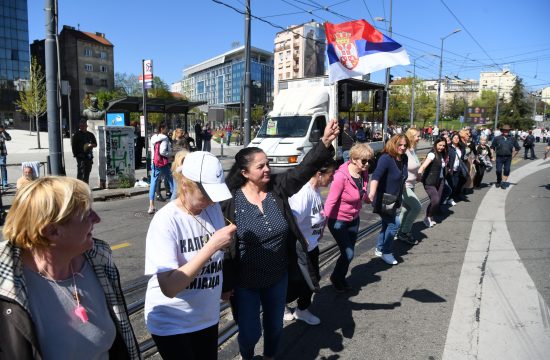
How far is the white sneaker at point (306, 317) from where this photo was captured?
3.74 meters

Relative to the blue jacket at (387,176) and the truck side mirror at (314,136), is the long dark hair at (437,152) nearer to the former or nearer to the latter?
the blue jacket at (387,176)

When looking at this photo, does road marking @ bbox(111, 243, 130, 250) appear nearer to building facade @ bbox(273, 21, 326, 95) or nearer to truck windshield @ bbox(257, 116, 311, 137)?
truck windshield @ bbox(257, 116, 311, 137)

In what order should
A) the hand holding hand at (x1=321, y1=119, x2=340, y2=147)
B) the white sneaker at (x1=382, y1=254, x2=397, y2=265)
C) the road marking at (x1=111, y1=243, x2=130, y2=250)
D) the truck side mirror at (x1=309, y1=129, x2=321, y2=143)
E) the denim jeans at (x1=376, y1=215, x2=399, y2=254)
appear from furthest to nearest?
the truck side mirror at (x1=309, y1=129, x2=321, y2=143) < the road marking at (x1=111, y1=243, x2=130, y2=250) < the white sneaker at (x1=382, y1=254, x2=397, y2=265) < the denim jeans at (x1=376, y1=215, x2=399, y2=254) < the hand holding hand at (x1=321, y1=119, x2=340, y2=147)

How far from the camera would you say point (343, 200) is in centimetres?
430

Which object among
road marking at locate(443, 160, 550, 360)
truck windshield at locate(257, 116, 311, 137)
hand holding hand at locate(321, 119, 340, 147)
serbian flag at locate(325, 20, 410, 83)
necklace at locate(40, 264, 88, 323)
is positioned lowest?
road marking at locate(443, 160, 550, 360)

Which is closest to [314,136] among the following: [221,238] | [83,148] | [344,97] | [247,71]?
[344,97]

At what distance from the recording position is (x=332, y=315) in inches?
156

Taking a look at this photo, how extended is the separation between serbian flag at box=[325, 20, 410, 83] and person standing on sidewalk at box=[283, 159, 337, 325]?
1.77 metres

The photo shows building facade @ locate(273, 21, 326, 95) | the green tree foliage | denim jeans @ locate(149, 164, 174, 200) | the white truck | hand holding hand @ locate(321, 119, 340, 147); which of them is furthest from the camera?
building facade @ locate(273, 21, 326, 95)

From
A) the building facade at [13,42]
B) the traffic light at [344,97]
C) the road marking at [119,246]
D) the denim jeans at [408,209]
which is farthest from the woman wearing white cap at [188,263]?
the building facade at [13,42]

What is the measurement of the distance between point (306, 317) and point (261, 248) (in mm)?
1491

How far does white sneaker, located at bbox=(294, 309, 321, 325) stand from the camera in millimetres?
3740

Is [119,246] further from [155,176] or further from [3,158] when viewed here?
[3,158]

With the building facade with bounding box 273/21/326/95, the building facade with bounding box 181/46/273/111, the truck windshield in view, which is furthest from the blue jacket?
the building facade with bounding box 181/46/273/111
